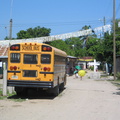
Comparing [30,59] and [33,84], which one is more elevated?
[30,59]

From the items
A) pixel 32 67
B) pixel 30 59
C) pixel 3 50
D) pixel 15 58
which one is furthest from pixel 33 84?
pixel 3 50

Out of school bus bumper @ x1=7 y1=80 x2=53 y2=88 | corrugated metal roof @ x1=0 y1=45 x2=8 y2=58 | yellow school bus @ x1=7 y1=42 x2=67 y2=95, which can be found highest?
corrugated metal roof @ x1=0 y1=45 x2=8 y2=58

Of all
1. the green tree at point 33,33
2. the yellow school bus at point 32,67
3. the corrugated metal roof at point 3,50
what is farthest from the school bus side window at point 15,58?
the green tree at point 33,33

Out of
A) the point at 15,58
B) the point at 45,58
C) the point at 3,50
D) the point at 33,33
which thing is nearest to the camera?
the point at 45,58

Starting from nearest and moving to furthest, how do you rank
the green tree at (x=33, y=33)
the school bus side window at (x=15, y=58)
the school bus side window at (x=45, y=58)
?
the school bus side window at (x=45, y=58), the school bus side window at (x=15, y=58), the green tree at (x=33, y=33)

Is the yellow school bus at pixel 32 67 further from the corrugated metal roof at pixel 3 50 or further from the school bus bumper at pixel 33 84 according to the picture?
the corrugated metal roof at pixel 3 50

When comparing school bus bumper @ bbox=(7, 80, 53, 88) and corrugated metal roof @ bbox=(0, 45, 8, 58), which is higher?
corrugated metal roof @ bbox=(0, 45, 8, 58)

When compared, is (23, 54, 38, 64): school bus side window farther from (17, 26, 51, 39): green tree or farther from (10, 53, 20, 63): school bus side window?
(17, 26, 51, 39): green tree

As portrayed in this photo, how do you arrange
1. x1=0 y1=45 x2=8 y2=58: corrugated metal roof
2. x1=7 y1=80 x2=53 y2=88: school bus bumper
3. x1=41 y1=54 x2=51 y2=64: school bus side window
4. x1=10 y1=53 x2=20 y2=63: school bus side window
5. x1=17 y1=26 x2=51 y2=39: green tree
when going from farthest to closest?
x1=17 y1=26 x2=51 y2=39: green tree, x1=0 y1=45 x2=8 y2=58: corrugated metal roof, x1=10 y1=53 x2=20 y2=63: school bus side window, x1=41 y1=54 x2=51 y2=64: school bus side window, x1=7 y1=80 x2=53 y2=88: school bus bumper

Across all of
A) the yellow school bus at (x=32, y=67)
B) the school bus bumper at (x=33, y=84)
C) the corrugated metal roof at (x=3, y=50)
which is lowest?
the school bus bumper at (x=33, y=84)

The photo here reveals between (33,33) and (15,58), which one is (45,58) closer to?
(15,58)

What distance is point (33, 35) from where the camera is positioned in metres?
76.2

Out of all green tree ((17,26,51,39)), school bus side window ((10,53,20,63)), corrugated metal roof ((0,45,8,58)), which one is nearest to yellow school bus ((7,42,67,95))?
school bus side window ((10,53,20,63))

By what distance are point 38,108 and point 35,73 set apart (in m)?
2.72
